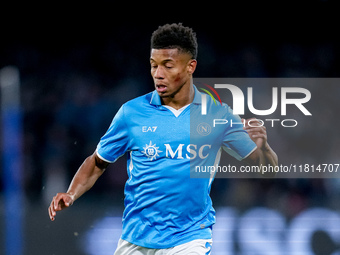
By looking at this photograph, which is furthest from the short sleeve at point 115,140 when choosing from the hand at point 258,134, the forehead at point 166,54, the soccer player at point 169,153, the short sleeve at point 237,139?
the hand at point 258,134

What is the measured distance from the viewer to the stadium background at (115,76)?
6.53 m

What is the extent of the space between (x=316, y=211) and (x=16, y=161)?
401 cm

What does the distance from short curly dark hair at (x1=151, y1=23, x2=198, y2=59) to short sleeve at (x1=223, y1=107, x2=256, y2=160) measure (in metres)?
0.47

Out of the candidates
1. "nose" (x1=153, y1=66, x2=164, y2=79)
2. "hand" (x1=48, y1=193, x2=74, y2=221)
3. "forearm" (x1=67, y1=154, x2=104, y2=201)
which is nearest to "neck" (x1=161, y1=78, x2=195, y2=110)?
"nose" (x1=153, y1=66, x2=164, y2=79)

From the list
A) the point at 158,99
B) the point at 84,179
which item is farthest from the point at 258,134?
the point at 84,179

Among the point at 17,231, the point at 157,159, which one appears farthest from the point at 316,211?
the point at 157,159

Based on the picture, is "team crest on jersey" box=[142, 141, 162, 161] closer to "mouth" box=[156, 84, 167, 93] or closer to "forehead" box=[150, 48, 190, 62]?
"mouth" box=[156, 84, 167, 93]

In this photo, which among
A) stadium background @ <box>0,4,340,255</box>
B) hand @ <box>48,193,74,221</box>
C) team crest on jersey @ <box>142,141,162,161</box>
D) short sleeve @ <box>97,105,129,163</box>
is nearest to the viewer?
hand @ <box>48,193,74,221</box>

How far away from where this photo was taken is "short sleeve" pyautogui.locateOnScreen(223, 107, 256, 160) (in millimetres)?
3080

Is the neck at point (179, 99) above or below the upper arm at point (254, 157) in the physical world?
A: above

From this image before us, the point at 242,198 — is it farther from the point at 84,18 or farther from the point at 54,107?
the point at 84,18

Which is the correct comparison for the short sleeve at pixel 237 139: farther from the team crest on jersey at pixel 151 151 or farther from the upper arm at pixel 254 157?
the team crest on jersey at pixel 151 151

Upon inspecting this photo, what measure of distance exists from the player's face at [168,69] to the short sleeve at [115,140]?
0.29m

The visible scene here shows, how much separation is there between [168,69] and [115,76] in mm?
4609
